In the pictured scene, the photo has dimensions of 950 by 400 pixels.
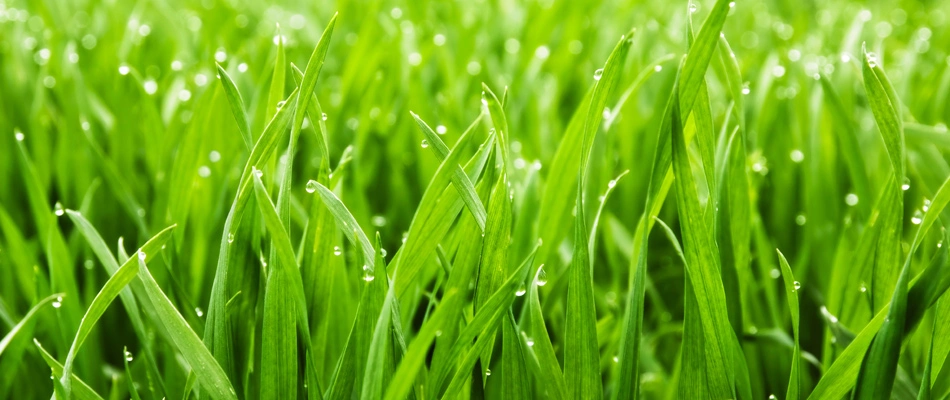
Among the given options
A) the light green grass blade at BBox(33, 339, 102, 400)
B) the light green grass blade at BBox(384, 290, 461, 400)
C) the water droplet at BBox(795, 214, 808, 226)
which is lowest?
the light green grass blade at BBox(33, 339, 102, 400)

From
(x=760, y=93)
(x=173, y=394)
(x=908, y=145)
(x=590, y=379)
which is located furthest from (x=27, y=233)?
(x=908, y=145)

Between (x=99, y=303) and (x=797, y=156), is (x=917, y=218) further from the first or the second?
(x=99, y=303)

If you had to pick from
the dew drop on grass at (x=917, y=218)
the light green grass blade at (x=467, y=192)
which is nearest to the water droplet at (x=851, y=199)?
the dew drop on grass at (x=917, y=218)

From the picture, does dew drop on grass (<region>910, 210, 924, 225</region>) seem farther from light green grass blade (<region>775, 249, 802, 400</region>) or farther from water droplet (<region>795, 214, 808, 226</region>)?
water droplet (<region>795, 214, 808, 226</region>)

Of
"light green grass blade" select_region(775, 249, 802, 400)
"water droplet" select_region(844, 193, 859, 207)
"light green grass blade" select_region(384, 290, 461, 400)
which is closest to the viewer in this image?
"light green grass blade" select_region(384, 290, 461, 400)

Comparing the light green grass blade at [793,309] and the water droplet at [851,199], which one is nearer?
the light green grass blade at [793,309]

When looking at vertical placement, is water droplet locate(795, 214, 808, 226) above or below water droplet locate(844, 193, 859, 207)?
below

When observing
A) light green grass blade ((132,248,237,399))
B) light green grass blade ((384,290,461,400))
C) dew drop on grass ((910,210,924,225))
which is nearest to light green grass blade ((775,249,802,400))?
dew drop on grass ((910,210,924,225))

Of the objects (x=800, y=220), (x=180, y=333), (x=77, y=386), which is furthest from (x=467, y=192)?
(x=800, y=220)

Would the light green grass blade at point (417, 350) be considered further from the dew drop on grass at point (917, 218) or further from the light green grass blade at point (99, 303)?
the dew drop on grass at point (917, 218)

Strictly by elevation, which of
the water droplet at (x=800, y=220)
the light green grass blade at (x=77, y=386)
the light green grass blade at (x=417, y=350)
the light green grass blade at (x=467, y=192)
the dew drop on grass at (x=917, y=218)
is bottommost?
the light green grass blade at (x=77, y=386)
